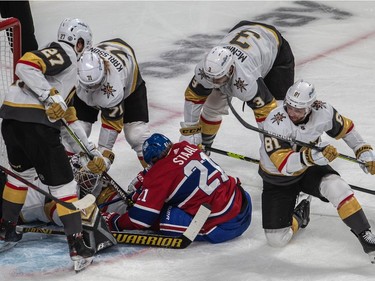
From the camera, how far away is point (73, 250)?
462cm

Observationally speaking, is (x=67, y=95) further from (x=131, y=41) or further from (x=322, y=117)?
(x=131, y=41)

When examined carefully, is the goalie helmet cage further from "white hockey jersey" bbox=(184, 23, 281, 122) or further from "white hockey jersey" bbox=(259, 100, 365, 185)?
"white hockey jersey" bbox=(259, 100, 365, 185)

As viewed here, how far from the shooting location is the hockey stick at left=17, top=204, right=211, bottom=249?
186 inches

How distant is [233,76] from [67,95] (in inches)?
36.8

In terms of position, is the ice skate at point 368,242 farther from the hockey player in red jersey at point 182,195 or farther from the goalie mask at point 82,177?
the goalie mask at point 82,177

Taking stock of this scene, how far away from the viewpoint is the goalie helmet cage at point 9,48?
17.1 ft

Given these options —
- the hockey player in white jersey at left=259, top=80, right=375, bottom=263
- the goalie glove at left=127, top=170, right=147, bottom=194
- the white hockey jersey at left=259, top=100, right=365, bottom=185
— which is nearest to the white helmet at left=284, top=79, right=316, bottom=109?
the hockey player in white jersey at left=259, top=80, right=375, bottom=263

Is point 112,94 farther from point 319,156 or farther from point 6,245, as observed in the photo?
point 319,156

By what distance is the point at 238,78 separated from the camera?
5.26m

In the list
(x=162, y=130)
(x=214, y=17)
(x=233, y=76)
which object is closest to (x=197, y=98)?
(x=233, y=76)

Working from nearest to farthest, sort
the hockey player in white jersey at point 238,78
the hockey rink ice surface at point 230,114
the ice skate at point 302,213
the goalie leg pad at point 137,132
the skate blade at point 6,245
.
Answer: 1. the hockey rink ice surface at point 230,114
2. the skate blade at point 6,245
3. the ice skate at point 302,213
4. the hockey player in white jersey at point 238,78
5. the goalie leg pad at point 137,132

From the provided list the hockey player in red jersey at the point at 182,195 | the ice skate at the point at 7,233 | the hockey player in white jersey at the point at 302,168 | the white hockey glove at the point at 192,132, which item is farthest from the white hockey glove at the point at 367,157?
the ice skate at the point at 7,233

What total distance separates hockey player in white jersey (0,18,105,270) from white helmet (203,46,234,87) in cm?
70

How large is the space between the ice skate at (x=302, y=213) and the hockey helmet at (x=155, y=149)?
70cm
